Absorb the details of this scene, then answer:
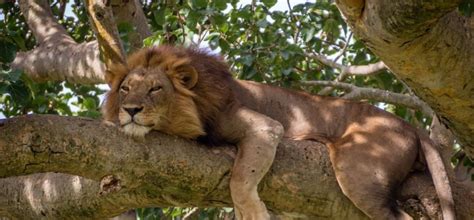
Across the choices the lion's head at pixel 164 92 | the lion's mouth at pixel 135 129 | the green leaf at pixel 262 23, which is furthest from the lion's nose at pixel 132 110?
the green leaf at pixel 262 23

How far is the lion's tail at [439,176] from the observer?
4.80 meters

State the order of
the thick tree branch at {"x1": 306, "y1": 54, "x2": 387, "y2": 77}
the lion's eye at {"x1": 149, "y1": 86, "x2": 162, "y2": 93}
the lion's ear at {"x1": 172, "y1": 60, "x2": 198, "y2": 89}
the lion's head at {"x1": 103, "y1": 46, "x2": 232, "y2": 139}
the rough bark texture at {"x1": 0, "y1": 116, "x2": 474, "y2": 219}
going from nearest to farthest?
the rough bark texture at {"x1": 0, "y1": 116, "x2": 474, "y2": 219}, the lion's head at {"x1": 103, "y1": 46, "x2": 232, "y2": 139}, the lion's eye at {"x1": 149, "y1": 86, "x2": 162, "y2": 93}, the lion's ear at {"x1": 172, "y1": 60, "x2": 198, "y2": 89}, the thick tree branch at {"x1": 306, "y1": 54, "x2": 387, "y2": 77}

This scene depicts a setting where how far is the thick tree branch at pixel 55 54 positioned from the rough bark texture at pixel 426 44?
3.28 metres

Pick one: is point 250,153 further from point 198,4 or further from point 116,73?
point 198,4

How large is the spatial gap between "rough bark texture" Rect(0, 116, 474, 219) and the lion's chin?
0.17 ft

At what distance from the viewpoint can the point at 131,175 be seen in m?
4.55

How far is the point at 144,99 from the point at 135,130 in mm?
483

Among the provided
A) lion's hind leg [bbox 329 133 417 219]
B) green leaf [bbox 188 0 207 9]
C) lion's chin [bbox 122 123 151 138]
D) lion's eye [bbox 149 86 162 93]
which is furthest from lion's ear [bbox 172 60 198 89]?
green leaf [bbox 188 0 207 9]

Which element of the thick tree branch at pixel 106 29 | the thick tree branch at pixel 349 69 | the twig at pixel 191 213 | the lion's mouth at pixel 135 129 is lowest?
the twig at pixel 191 213

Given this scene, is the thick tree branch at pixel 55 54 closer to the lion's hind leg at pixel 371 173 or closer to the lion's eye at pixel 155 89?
the lion's eye at pixel 155 89

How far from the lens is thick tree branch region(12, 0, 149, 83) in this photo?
7102 millimetres

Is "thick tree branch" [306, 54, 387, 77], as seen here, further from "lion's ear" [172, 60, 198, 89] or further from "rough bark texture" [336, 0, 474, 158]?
"rough bark texture" [336, 0, 474, 158]

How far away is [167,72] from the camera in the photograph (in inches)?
215

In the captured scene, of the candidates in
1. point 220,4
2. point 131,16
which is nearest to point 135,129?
point 220,4
